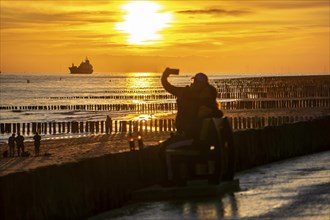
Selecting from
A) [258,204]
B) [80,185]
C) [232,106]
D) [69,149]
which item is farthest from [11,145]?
[232,106]

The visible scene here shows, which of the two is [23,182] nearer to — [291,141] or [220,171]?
[220,171]

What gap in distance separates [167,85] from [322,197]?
364 centimetres

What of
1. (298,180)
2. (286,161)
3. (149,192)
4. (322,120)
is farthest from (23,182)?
(322,120)

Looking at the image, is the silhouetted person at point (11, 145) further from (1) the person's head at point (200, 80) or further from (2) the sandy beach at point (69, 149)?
(1) the person's head at point (200, 80)

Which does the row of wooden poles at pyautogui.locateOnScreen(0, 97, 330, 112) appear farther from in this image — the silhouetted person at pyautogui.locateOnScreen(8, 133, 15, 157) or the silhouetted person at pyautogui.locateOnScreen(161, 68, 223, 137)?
the silhouetted person at pyautogui.locateOnScreen(161, 68, 223, 137)

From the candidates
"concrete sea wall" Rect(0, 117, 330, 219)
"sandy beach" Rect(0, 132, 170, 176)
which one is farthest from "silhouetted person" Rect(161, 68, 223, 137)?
"sandy beach" Rect(0, 132, 170, 176)

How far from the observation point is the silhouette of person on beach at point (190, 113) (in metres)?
15.8

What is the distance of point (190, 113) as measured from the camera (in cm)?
1611

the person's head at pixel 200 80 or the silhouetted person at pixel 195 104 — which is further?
the person's head at pixel 200 80

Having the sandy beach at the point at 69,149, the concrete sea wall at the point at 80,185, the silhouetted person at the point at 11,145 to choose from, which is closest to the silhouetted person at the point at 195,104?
the concrete sea wall at the point at 80,185

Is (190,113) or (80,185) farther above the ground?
(190,113)

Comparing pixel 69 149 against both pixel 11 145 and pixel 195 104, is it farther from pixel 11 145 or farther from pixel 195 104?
pixel 195 104

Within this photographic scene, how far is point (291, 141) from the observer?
80.3 feet

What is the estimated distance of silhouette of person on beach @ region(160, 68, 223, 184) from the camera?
1583 cm
